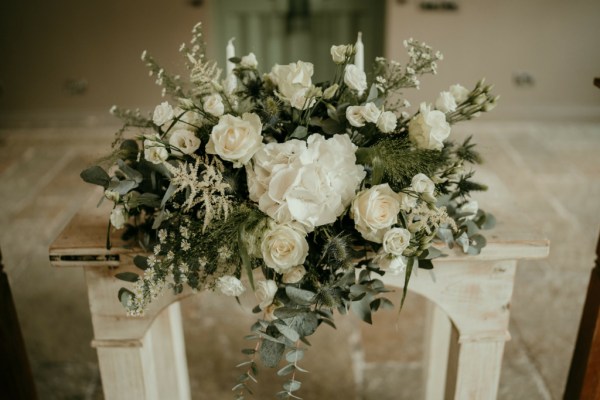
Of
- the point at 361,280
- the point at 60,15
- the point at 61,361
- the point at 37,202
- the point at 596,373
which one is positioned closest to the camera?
the point at 361,280

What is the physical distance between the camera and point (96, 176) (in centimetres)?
120

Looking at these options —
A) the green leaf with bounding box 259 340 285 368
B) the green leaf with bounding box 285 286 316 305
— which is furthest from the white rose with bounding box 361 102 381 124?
the green leaf with bounding box 259 340 285 368

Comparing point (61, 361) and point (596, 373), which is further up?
point (596, 373)

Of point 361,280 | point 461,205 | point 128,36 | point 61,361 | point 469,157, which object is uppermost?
point 128,36

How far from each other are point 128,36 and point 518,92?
9.63 ft

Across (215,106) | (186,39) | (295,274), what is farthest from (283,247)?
(186,39)

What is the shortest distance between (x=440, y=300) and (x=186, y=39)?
358cm

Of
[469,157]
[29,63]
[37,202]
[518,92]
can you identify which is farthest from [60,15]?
[469,157]

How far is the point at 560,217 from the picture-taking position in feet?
10.6

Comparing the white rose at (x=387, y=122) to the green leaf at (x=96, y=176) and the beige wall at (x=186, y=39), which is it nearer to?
the green leaf at (x=96, y=176)

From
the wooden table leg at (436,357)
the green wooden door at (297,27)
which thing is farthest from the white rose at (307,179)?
the green wooden door at (297,27)

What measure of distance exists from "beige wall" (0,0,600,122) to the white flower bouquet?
3393 mm

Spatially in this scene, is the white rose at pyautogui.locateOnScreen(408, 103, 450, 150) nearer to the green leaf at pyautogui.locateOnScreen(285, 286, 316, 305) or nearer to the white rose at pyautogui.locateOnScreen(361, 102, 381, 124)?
the white rose at pyautogui.locateOnScreen(361, 102, 381, 124)

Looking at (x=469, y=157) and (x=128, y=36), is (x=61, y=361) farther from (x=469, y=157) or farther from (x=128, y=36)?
(x=128, y=36)
